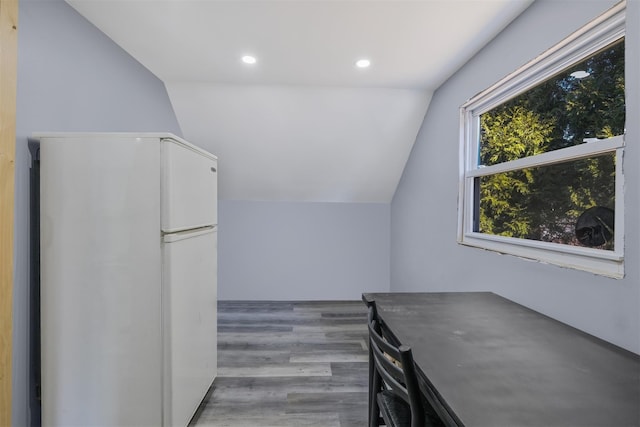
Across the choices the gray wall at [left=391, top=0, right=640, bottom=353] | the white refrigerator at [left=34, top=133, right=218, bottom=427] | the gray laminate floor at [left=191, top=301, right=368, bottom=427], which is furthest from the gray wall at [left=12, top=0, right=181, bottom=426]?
the gray wall at [left=391, top=0, right=640, bottom=353]

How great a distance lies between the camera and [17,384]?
1304 millimetres

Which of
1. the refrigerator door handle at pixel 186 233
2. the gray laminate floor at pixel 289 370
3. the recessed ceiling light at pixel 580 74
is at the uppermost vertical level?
the recessed ceiling light at pixel 580 74

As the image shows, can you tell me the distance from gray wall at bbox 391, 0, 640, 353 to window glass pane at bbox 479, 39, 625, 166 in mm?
148

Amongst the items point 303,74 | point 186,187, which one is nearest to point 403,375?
point 186,187

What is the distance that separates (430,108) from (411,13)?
1294 millimetres

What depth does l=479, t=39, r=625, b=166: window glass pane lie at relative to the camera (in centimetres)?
117

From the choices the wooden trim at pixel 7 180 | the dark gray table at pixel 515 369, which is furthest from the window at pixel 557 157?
the wooden trim at pixel 7 180

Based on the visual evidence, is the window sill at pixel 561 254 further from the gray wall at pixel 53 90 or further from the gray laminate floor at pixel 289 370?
the gray wall at pixel 53 90

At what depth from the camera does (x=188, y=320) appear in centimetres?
157

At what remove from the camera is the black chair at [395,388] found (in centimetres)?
80

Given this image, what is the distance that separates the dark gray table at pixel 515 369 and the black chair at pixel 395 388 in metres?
0.06

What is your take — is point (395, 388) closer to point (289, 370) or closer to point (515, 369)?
point (515, 369)

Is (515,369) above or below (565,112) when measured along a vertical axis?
below

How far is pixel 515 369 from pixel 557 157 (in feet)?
3.60
